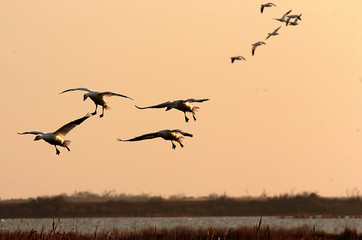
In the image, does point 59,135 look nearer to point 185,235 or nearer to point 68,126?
point 68,126

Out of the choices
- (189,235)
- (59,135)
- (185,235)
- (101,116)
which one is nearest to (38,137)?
(59,135)

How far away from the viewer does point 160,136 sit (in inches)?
681

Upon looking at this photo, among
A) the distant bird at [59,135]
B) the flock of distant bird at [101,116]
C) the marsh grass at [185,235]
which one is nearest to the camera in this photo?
the marsh grass at [185,235]

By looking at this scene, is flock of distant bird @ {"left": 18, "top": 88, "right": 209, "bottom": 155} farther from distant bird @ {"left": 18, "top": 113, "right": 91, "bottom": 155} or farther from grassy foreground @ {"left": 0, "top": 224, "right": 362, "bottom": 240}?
grassy foreground @ {"left": 0, "top": 224, "right": 362, "bottom": 240}

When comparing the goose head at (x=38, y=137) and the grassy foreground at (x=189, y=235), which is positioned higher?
the goose head at (x=38, y=137)

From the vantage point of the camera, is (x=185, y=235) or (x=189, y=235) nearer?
(x=189, y=235)

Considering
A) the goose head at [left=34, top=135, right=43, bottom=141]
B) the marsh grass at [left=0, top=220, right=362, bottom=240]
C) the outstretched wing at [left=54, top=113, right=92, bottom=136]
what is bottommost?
the marsh grass at [left=0, top=220, right=362, bottom=240]

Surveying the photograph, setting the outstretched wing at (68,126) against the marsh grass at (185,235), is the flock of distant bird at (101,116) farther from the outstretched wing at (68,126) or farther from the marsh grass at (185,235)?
the marsh grass at (185,235)

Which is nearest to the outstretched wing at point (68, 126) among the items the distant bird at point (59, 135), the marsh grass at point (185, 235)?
the distant bird at point (59, 135)

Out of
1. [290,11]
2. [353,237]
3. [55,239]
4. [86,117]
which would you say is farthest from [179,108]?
[290,11]

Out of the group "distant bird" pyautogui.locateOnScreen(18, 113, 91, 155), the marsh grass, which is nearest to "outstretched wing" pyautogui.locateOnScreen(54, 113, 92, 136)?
"distant bird" pyautogui.locateOnScreen(18, 113, 91, 155)

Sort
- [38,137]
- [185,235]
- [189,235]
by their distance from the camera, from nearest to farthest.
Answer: [189,235]
[185,235]
[38,137]

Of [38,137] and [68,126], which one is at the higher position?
[68,126]

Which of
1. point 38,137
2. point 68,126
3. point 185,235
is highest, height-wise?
point 68,126
